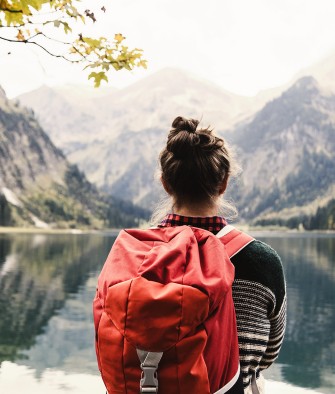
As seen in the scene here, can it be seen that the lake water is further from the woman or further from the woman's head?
the woman's head

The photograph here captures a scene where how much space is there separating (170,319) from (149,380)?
222 mm

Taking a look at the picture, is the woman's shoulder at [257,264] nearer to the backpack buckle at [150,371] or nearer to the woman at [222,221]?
the woman at [222,221]

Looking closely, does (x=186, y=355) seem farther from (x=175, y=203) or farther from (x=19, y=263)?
(x=19, y=263)

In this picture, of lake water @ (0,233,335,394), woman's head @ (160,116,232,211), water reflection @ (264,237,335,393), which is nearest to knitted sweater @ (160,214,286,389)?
woman's head @ (160,116,232,211)

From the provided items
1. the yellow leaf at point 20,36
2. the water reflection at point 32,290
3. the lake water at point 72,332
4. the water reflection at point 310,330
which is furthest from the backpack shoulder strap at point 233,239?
the water reflection at point 32,290

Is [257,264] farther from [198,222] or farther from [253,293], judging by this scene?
[198,222]

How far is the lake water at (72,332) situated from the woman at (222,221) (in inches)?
264

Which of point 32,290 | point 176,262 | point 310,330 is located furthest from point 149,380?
point 32,290

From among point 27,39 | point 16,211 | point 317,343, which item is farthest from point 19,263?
point 16,211

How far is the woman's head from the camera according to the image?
2.17 meters

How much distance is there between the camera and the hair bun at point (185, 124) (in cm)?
225

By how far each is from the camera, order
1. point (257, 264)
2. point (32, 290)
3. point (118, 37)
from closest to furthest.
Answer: point (257, 264)
point (118, 37)
point (32, 290)

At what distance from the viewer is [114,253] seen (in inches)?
80.4

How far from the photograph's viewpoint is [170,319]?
1847mm
